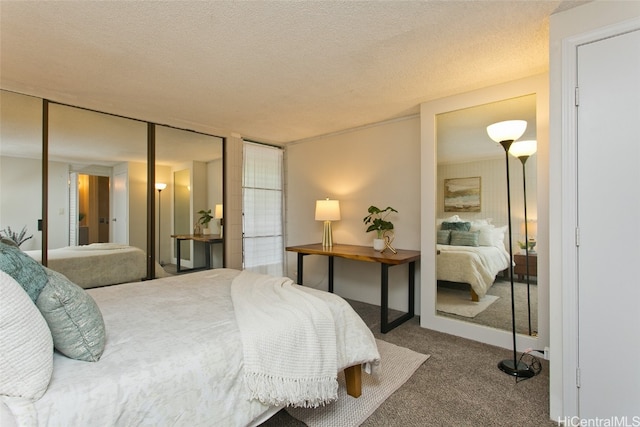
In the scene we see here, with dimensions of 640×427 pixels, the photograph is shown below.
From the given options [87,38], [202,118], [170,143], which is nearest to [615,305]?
[87,38]

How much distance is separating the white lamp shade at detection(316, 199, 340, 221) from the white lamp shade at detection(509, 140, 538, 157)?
2.04 m

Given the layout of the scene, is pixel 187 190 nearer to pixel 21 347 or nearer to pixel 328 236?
pixel 328 236

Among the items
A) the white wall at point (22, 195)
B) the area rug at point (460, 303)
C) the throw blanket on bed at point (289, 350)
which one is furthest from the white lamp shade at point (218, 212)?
the area rug at point (460, 303)

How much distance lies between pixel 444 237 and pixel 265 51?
2341mm

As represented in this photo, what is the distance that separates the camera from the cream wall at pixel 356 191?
353 centimetres

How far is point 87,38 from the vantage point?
6.23 ft

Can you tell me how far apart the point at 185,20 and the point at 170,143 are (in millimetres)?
2186

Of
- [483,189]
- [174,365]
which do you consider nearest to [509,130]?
[483,189]

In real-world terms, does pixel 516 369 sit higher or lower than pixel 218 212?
lower

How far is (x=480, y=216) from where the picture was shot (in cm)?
282

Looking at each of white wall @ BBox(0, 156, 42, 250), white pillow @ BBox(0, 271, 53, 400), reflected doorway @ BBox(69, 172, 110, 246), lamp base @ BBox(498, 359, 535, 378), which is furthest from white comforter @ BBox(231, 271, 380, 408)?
white wall @ BBox(0, 156, 42, 250)

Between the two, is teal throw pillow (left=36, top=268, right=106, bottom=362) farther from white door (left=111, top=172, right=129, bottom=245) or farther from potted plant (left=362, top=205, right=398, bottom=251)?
potted plant (left=362, top=205, right=398, bottom=251)

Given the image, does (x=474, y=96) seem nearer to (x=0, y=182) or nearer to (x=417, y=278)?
(x=417, y=278)

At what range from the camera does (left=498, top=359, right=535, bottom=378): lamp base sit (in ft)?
7.02
